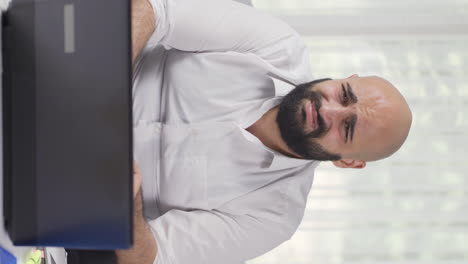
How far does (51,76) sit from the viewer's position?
2.38 feet

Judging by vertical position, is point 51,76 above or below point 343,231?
above

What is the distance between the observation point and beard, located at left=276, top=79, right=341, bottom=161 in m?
1.36

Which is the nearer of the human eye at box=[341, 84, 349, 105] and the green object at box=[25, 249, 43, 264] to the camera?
the green object at box=[25, 249, 43, 264]

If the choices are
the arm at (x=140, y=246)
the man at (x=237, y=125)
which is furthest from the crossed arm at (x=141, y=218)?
the man at (x=237, y=125)

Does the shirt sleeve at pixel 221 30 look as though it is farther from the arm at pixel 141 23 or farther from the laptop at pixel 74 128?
the laptop at pixel 74 128

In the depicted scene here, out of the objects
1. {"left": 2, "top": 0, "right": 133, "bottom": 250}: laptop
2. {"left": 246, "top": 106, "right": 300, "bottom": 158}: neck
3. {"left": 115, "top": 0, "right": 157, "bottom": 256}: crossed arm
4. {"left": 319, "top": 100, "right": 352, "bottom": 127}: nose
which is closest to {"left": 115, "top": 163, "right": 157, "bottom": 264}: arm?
{"left": 115, "top": 0, "right": 157, "bottom": 256}: crossed arm

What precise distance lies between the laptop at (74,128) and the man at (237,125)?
56 centimetres

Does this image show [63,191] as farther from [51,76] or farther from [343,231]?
[343,231]

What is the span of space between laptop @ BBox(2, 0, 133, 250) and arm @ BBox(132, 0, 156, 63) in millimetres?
414

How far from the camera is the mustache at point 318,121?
1361 mm

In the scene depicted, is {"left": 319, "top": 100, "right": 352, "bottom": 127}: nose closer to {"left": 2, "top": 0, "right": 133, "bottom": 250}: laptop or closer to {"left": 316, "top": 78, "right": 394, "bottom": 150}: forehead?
{"left": 316, "top": 78, "right": 394, "bottom": 150}: forehead

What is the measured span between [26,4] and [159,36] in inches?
20.2

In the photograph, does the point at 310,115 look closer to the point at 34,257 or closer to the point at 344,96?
the point at 344,96

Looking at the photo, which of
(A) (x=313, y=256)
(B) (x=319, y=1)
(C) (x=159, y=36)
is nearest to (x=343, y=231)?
(A) (x=313, y=256)
